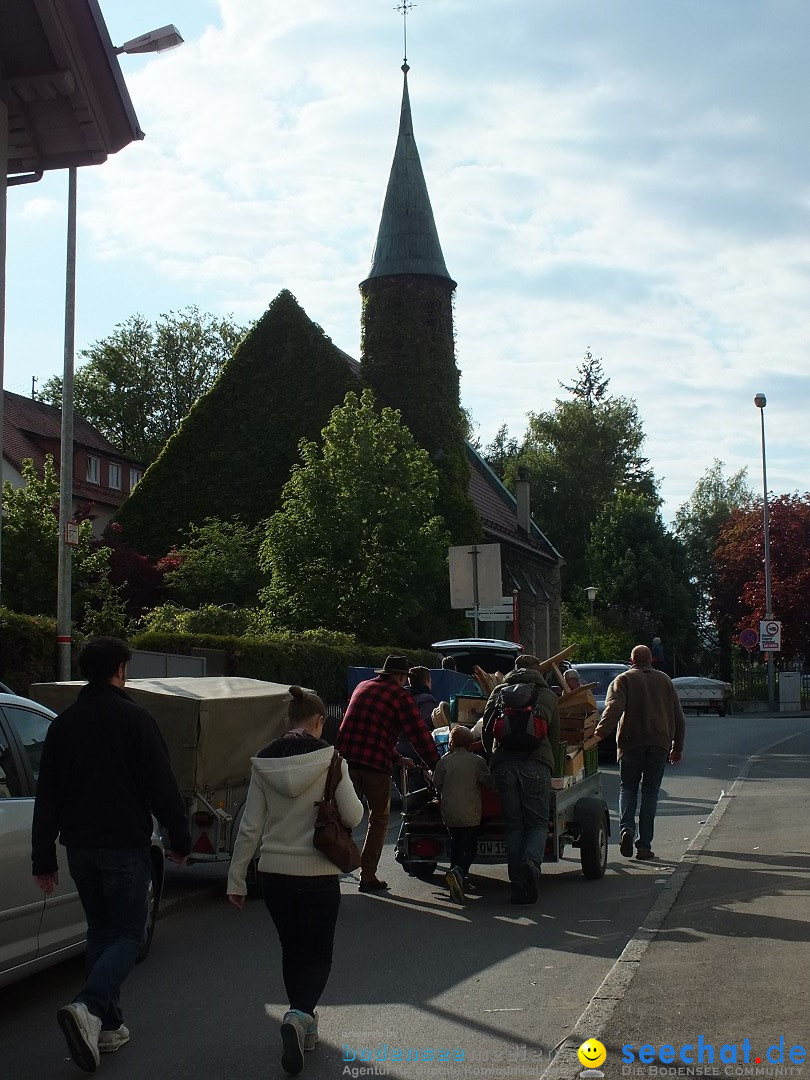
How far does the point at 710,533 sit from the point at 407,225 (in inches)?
1739

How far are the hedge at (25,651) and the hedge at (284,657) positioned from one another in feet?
10.6

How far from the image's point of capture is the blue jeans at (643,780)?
39.8ft

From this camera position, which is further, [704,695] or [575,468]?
[575,468]

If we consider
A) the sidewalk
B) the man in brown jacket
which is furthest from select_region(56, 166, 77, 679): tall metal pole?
the sidewalk

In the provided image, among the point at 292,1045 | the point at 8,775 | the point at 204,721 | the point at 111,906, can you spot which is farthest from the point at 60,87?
the point at 292,1045

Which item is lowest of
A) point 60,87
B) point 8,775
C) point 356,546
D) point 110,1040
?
point 110,1040

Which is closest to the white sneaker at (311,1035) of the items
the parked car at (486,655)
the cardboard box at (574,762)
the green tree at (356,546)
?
the cardboard box at (574,762)

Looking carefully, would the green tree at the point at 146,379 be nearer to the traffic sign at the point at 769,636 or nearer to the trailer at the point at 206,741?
the traffic sign at the point at 769,636

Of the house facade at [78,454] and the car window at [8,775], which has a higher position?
the house facade at [78,454]

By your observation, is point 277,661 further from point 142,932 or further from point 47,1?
point 142,932

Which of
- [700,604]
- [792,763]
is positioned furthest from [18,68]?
[700,604]

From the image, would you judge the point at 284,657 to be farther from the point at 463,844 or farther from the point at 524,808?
the point at 524,808

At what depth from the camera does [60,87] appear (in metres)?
15.2

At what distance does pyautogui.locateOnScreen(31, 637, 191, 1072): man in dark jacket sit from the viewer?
5930 mm
